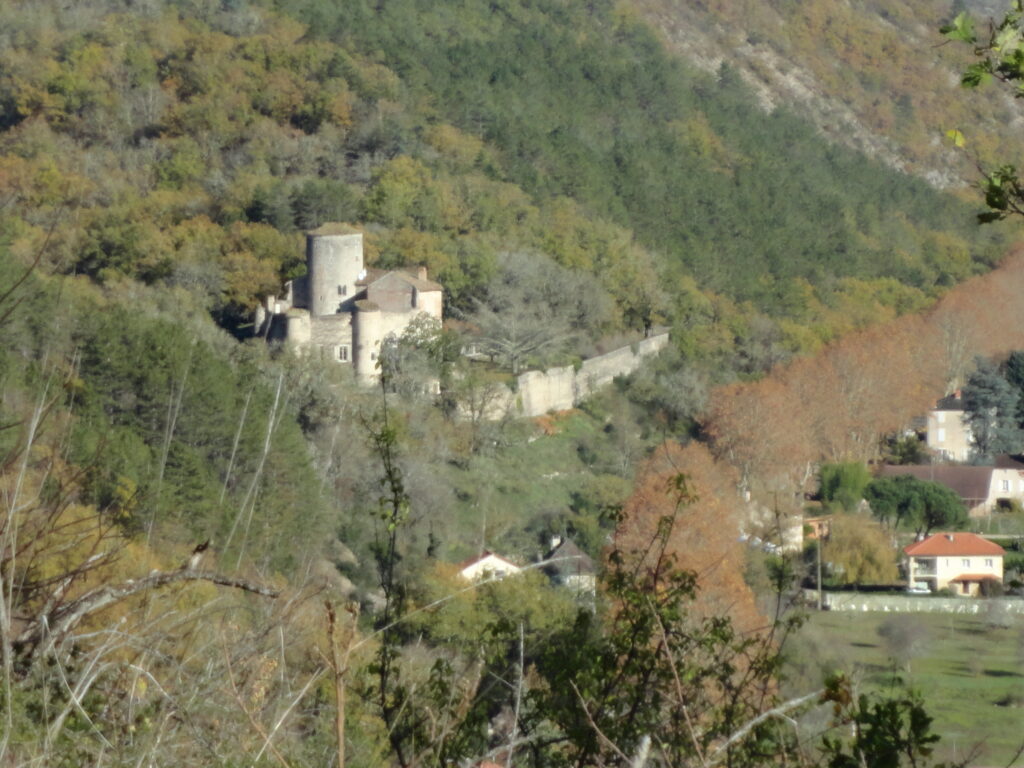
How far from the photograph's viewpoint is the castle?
2716 centimetres

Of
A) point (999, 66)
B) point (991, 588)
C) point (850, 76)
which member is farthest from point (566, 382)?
point (850, 76)

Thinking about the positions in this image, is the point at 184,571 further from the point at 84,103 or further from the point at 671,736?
the point at 84,103

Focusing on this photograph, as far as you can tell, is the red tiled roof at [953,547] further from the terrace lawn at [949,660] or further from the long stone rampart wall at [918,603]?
the terrace lawn at [949,660]

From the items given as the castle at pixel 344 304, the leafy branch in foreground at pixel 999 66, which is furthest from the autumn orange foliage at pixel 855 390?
the leafy branch in foreground at pixel 999 66

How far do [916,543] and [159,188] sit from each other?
18.5 meters

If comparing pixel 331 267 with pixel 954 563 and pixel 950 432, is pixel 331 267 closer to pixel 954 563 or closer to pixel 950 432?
pixel 954 563

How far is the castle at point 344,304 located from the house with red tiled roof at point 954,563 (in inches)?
361

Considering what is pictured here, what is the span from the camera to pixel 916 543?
27938mm

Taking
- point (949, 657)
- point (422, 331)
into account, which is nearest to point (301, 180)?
point (422, 331)

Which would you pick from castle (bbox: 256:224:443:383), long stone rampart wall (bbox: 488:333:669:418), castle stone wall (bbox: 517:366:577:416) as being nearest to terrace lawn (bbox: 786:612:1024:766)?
long stone rampart wall (bbox: 488:333:669:418)

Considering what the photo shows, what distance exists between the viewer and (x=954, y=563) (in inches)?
1037

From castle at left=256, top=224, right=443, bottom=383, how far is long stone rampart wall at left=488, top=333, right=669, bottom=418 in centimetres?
208

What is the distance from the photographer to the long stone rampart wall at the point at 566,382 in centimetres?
2930

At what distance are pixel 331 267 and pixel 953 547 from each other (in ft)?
37.9
